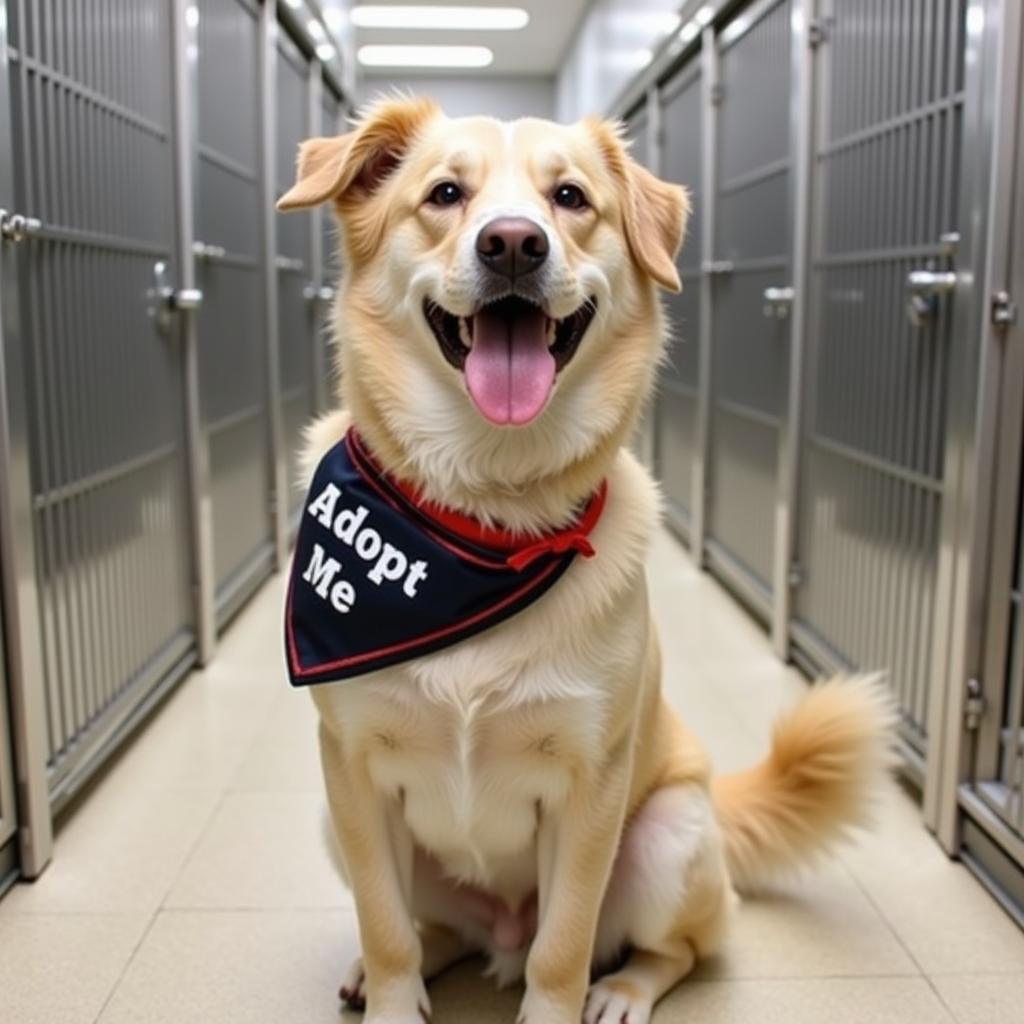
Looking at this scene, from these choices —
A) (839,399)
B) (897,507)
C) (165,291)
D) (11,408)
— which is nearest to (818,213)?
(839,399)

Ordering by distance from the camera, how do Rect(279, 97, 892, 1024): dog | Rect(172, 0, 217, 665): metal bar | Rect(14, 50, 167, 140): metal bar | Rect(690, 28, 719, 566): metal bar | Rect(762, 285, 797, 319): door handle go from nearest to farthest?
Rect(279, 97, 892, 1024): dog, Rect(14, 50, 167, 140): metal bar, Rect(172, 0, 217, 665): metal bar, Rect(762, 285, 797, 319): door handle, Rect(690, 28, 719, 566): metal bar

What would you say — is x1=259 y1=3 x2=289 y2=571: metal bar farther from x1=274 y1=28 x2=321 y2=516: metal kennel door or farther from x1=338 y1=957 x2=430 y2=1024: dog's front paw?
x1=338 y1=957 x2=430 y2=1024: dog's front paw

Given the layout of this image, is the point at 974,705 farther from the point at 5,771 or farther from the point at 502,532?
the point at 5,771

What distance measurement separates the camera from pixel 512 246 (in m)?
1.27

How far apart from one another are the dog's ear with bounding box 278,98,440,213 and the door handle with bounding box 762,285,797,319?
6.62ft

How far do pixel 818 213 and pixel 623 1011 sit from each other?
225 cm

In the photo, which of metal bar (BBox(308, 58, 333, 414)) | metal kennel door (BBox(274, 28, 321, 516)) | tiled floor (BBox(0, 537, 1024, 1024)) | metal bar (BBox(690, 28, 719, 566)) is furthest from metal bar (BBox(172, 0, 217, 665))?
metal bar (BBox(308, 58, 333, 414))

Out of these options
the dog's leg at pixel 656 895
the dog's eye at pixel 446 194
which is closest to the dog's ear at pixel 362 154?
the dog's eye at pixel 446 194

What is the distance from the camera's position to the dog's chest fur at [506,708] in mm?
1382

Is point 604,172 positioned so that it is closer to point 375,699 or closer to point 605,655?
point 605,655

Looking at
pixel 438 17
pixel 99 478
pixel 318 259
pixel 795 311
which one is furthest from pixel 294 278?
pixel 438 17

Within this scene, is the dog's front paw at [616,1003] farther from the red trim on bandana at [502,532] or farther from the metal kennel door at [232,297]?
the metal kennel door at [232,297]

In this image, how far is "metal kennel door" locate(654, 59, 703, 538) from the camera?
491 centimetres

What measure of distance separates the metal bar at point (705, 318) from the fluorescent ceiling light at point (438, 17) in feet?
15.4
